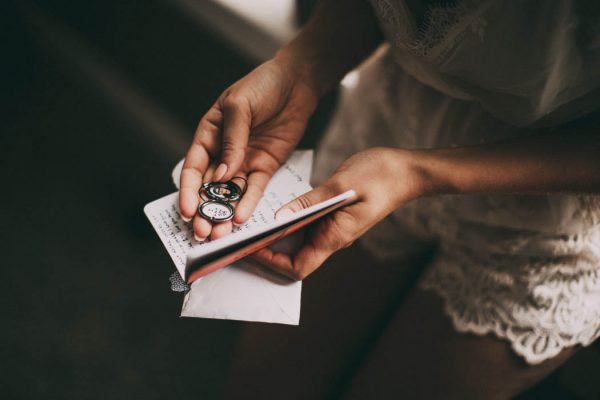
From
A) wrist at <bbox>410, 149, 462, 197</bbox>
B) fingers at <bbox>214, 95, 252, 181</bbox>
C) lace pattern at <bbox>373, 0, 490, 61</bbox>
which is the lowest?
fingers at <bbox>214, 95, 252, 181</bbox>

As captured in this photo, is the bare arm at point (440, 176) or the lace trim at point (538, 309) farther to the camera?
the lace trim at point (538, 309)

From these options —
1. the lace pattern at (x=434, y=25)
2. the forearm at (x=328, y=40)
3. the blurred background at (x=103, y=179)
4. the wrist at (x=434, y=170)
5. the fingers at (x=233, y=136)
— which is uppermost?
the lace pattern at (x=434, y=25)

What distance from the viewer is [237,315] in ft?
1.66

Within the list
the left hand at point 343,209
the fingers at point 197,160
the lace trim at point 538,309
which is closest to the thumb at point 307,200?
the left hand at point 343,209

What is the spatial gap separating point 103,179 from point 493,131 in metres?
0.58

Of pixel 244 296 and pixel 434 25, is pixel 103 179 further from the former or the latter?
pixel 434 25

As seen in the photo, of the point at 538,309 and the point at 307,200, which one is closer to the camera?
the point at 307,200

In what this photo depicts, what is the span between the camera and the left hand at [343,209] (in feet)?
1.73

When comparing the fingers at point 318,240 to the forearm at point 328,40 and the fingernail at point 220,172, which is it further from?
the forearm at point 328,40

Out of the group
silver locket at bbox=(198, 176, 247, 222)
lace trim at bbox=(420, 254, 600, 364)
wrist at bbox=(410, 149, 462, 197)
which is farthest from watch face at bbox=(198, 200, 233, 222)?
lace trim at bbox=(420, 254, 600, 364)

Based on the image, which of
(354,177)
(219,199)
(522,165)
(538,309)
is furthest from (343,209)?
(538,309)

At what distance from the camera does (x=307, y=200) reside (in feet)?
1.71

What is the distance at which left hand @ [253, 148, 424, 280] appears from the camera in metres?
0.53

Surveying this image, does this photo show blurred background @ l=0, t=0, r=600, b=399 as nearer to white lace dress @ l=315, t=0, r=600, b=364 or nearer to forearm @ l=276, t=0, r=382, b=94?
forearm @ l=276, t=0, r=382, b=94
